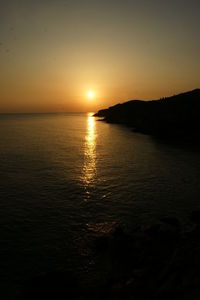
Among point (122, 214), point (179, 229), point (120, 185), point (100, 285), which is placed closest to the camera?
point (100, 285)

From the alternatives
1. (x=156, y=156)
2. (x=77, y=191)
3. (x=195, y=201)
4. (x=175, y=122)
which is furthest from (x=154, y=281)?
(x=175, y=122)

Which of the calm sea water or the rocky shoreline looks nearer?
the rocky shoreline

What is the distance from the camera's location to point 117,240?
66.6 feet

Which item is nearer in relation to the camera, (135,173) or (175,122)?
(135,173)

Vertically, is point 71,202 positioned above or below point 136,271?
below

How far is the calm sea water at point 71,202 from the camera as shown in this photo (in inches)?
746

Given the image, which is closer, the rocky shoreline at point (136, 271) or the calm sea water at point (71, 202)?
the rocky shoreline at point (136, 271)

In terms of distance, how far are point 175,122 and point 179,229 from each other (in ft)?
286

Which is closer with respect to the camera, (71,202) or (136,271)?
(136,271)

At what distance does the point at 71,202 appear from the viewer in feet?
100

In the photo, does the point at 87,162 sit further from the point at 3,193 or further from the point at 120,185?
the point at 3,193

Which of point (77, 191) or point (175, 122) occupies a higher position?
point (175, 122)

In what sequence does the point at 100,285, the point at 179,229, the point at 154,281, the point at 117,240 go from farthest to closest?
the point at 179,229
the point at 117,240
the point at 100,285
the point at 154,281

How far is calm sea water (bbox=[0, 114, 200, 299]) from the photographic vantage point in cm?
1894
